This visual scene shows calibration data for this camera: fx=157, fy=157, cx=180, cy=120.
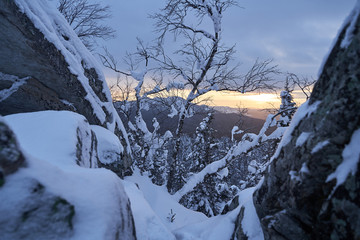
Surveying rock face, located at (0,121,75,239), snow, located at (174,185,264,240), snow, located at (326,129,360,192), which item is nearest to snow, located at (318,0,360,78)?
snow, located at (326,129,360,192)

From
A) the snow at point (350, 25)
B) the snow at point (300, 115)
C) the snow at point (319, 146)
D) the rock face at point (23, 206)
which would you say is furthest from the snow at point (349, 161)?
the rock face at point (23, 206)

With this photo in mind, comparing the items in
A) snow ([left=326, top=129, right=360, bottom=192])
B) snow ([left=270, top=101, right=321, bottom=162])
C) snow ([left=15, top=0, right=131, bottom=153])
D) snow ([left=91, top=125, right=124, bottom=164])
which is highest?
snow ([left=15, top=0, right=131, bottom=153])

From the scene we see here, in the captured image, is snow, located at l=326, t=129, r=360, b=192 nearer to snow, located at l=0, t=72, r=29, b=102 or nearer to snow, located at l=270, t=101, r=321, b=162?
snow, located at l=270, t=101, r=321, b=162

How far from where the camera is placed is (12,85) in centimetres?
411

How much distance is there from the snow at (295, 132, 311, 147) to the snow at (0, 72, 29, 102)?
6.11 m

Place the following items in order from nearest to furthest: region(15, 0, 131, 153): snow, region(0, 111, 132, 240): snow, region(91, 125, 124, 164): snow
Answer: region(0, 111, 132, 240): snow, region(15, 0, 131, 153): snow, region(91, 125, 124, 164): snow

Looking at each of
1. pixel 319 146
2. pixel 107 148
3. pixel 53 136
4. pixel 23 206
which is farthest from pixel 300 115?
pixel 107 148

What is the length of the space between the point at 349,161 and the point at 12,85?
21.8ft

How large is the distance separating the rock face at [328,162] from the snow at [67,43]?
5177mm

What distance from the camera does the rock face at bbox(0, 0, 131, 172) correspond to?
11.9 feet

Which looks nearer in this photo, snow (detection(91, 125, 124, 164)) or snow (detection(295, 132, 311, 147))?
snow (detection(295, 132, 311, 147))

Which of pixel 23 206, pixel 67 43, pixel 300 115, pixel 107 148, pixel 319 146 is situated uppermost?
pixel 67 43

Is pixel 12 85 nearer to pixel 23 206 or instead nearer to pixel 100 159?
pixel 100 159

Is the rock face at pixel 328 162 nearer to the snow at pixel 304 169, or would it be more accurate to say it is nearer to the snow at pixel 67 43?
the snow at pixel 304 169
